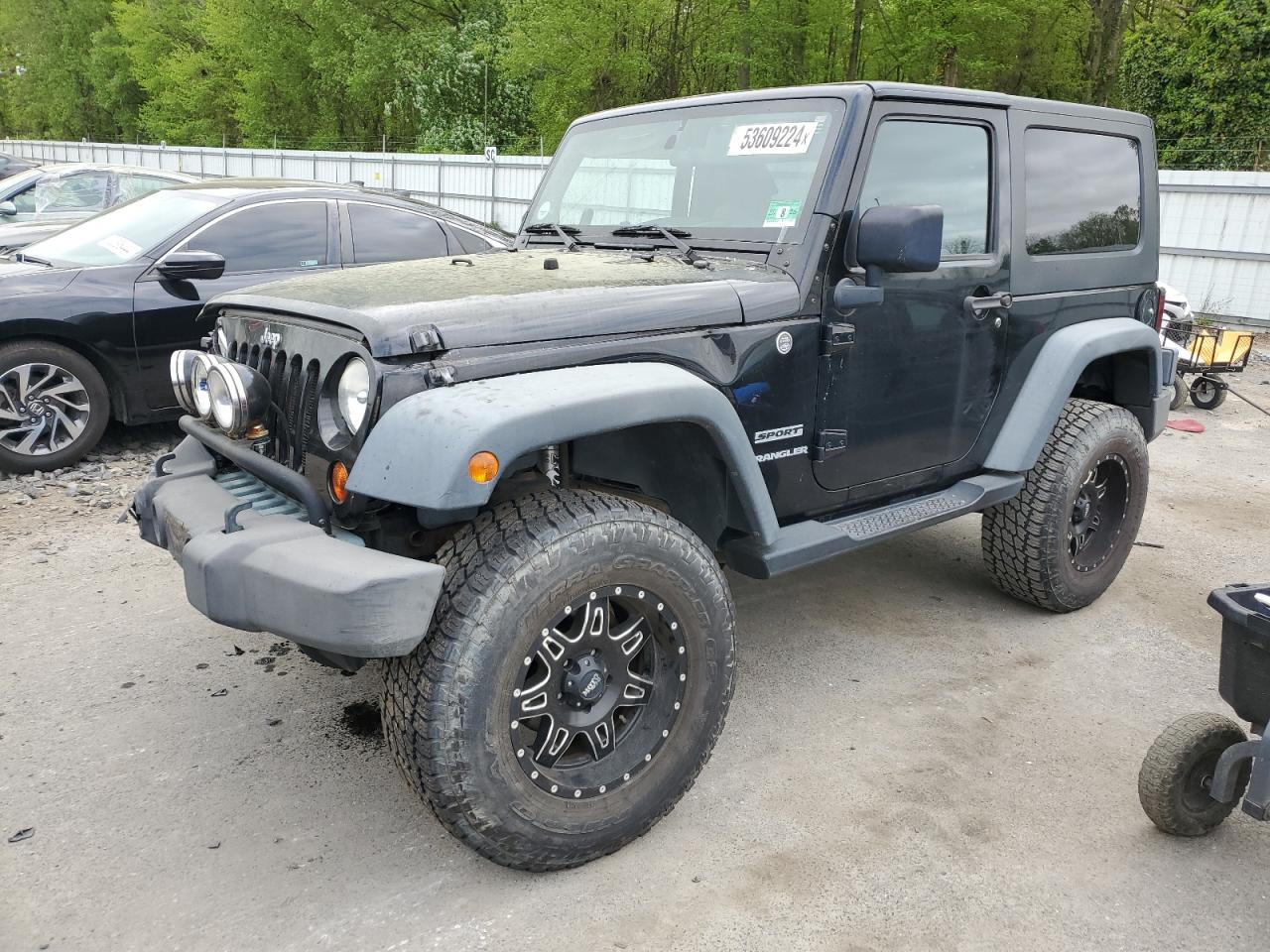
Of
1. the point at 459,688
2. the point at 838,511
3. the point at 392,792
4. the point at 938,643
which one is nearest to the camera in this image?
the point at 459,688

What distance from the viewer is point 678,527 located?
2.73 meters

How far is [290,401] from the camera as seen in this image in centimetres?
280

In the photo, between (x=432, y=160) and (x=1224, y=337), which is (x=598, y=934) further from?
(x=432, y=160)

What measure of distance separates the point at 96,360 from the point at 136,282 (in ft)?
1.69

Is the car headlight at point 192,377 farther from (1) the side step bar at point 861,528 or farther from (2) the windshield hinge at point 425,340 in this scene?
(1) the side step bar at point 861,528

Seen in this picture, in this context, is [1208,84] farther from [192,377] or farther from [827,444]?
[192,377]

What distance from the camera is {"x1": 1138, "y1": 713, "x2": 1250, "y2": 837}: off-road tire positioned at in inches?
109

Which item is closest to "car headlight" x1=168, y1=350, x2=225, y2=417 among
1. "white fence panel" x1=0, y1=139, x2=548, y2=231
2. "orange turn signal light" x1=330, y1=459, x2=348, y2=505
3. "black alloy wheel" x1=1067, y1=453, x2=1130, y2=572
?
"orange turn signal light" x1=330, y1=459, x2=348, y2=505

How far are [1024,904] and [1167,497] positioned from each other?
4526 millimetres

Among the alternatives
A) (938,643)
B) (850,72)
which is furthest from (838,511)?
(850,72)

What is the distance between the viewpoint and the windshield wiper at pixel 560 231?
383cm

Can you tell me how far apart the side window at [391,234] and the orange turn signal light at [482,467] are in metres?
4.38

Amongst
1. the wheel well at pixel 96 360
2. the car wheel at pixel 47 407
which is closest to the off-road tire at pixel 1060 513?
the wheel well at pixel 96 360

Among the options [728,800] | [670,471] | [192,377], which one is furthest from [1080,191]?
[192,377]
